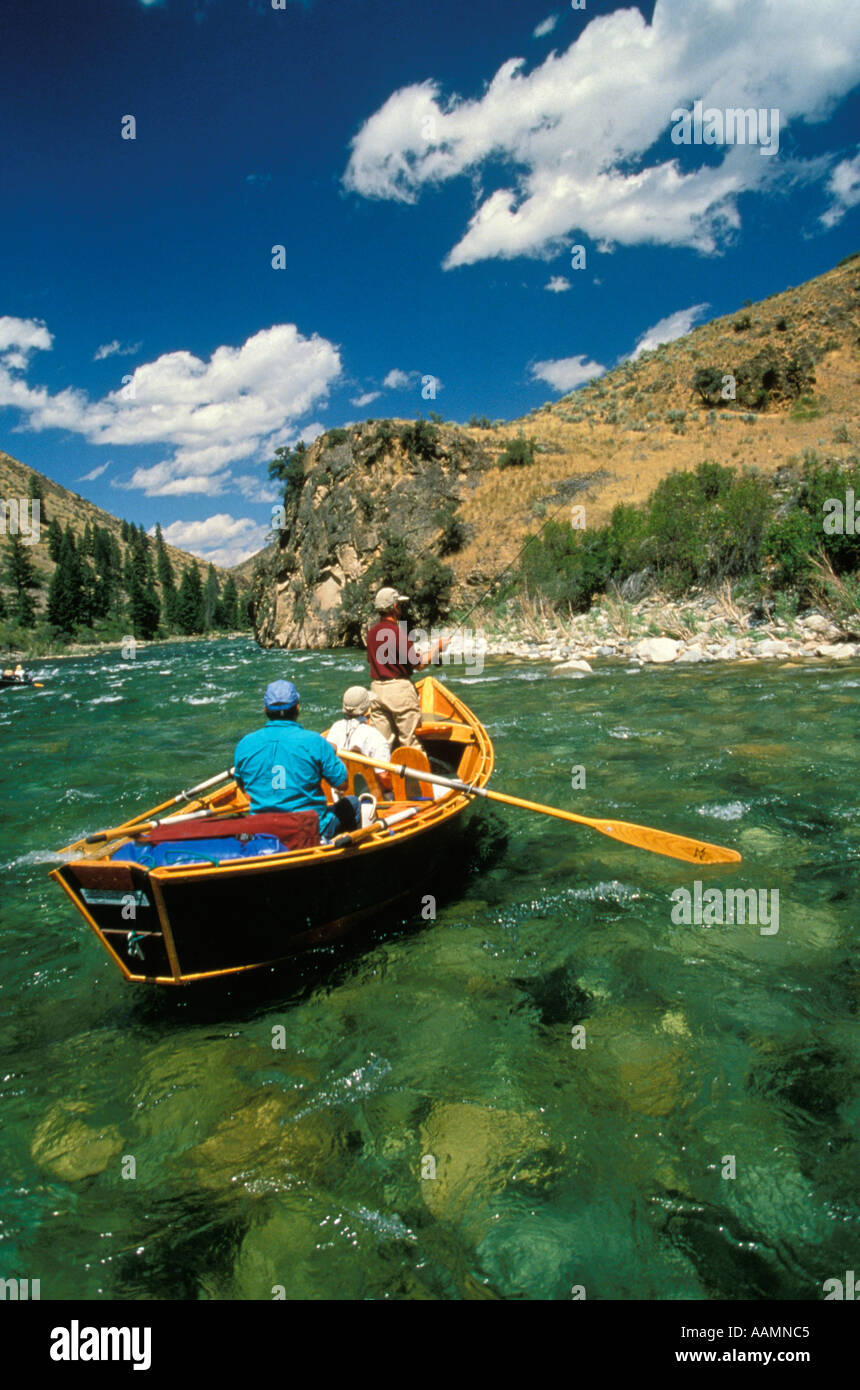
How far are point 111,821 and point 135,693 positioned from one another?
1360cm

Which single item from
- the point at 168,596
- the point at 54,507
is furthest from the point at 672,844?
the point at 54,507

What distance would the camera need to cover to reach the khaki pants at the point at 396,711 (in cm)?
655

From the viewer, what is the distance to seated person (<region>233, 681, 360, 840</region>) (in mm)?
4199

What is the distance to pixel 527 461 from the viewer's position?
36938mm

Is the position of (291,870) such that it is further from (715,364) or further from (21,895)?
(715,364)

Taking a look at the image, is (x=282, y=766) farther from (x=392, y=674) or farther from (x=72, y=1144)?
(x=392, y=674)

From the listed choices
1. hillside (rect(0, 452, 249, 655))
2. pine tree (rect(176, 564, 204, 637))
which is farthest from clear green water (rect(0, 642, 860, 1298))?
pine tree (rect(176, 564, 204, 637))

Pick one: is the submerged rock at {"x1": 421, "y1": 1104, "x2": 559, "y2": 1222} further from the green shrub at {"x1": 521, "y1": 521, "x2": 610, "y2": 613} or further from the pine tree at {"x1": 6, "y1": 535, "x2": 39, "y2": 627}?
the pine tree at {"x1": 6, "y1": 535, "x2": 39, "y2": 627}

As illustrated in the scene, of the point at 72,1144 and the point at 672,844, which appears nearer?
the point at 72,1144

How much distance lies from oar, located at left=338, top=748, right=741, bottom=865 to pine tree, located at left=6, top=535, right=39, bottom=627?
6713cm

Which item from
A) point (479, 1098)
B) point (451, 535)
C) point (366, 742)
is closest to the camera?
point (479, 1098)

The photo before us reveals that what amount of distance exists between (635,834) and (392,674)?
111 inches

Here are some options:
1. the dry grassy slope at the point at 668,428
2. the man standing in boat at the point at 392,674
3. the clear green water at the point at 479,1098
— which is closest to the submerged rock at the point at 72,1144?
the clear green water at the point at 479,1098

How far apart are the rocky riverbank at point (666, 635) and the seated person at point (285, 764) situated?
41.2 ft
